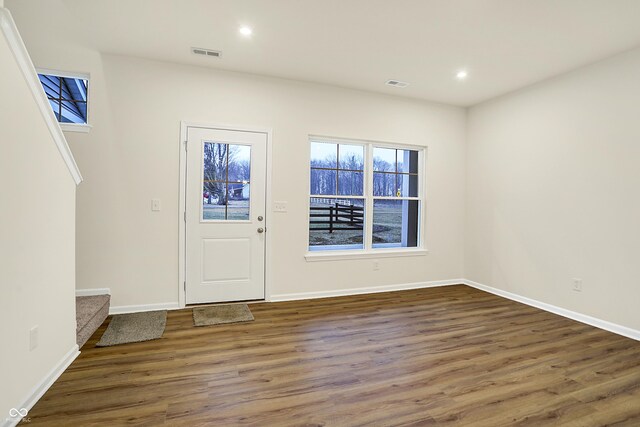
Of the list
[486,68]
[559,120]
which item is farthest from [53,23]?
[559,120]

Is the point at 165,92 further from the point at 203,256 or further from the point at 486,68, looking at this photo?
the point at 486,68

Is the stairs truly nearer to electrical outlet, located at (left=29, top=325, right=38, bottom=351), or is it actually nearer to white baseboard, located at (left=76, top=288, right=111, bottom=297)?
white baseboard, located at (left=76, top=288, right=111, bottom=297)

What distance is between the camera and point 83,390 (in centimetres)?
201

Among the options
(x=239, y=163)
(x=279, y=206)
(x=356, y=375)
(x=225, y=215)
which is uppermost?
(x=239, y=163)

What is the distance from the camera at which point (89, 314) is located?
2.80 metres

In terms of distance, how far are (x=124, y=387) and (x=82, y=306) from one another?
1.35 m

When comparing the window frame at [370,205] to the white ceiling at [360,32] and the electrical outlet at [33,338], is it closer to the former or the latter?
the white ceiling at [360,32]

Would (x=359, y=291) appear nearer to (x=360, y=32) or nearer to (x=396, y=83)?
(x=396, y=83)

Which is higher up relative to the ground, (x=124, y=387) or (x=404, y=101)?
(x=404, y=101)

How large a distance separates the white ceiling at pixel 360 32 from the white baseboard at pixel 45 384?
2.74 meters

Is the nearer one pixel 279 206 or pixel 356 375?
pixel 356 375

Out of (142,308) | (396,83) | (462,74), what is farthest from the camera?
(396,83)

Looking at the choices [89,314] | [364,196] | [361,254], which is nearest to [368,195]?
[364,196]

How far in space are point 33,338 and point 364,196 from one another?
363cm
